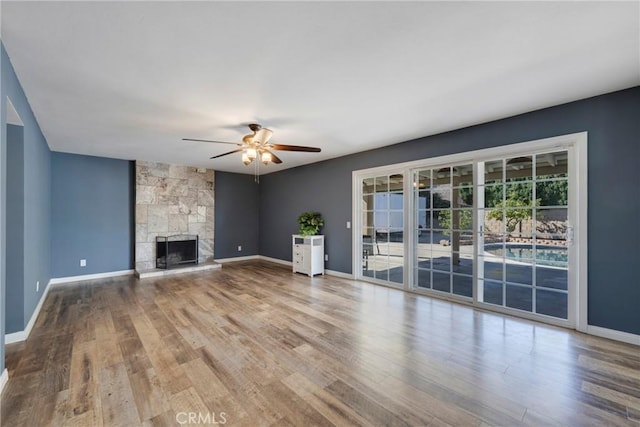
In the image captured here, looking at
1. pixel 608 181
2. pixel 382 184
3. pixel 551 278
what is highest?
pixel 382 184

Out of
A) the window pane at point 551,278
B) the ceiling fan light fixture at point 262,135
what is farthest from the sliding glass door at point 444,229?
the ceiling fan light fixture at point 262,135

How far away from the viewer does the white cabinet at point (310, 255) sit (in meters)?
5.83

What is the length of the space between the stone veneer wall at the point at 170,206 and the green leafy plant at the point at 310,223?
2654mm

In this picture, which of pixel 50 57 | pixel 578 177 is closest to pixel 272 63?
pixel 50 57

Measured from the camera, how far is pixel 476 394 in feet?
6.54

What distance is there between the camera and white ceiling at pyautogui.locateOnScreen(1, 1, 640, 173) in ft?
5.61

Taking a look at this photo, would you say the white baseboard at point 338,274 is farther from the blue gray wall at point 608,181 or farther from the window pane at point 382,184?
the blue gray wall at point 608,181

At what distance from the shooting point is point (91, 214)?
563 cm

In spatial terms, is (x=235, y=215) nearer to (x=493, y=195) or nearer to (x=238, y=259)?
(x=238, y=259)

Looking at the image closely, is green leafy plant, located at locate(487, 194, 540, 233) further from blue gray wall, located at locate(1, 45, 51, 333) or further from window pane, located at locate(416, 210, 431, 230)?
blue gray wall, located at locate(1, 45, 51, 333)

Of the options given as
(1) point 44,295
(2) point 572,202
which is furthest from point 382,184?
(1) point 44,295

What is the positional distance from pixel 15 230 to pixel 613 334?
6385 mm

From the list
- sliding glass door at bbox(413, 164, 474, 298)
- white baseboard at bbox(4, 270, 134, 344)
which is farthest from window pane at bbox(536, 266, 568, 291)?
white baseboard at bbox(4, 270, 134, 344)

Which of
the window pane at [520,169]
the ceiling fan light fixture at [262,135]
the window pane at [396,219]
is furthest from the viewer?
the window pane at [396,219]
